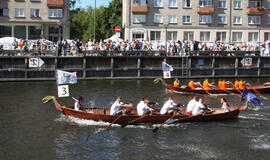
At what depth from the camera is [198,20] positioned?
6581 cm

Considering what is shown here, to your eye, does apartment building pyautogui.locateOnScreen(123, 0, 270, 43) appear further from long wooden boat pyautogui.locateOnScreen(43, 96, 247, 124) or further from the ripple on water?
the ripple on water

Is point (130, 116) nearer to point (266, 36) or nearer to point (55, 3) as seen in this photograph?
point (55, 3)

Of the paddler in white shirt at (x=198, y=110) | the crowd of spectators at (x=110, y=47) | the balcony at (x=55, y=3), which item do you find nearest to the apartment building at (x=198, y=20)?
the balcony at (x=55, y=3)

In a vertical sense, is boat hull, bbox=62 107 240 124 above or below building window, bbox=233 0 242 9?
below

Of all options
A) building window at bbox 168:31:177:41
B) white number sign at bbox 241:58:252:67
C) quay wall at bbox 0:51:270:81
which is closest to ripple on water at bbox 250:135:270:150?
quay wall at bbox 0:51:270:81

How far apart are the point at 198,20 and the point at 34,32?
89.8ft

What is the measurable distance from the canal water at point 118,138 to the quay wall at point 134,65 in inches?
447

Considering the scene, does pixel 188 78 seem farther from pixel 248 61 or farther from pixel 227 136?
pixel 227 136

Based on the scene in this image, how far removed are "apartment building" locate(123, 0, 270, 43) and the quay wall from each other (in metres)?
14.0

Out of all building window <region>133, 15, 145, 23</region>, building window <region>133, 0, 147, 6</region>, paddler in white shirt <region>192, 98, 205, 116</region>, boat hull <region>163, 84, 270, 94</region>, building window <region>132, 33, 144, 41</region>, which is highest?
building window <region>133, 0, 147, 6</region>

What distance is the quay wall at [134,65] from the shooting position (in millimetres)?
45688

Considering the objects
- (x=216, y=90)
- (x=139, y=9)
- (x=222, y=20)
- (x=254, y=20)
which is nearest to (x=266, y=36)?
(x=254, y=20)

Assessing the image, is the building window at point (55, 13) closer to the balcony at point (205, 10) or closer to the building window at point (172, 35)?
the building window at point (172, 35)

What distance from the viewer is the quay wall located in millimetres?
45688
